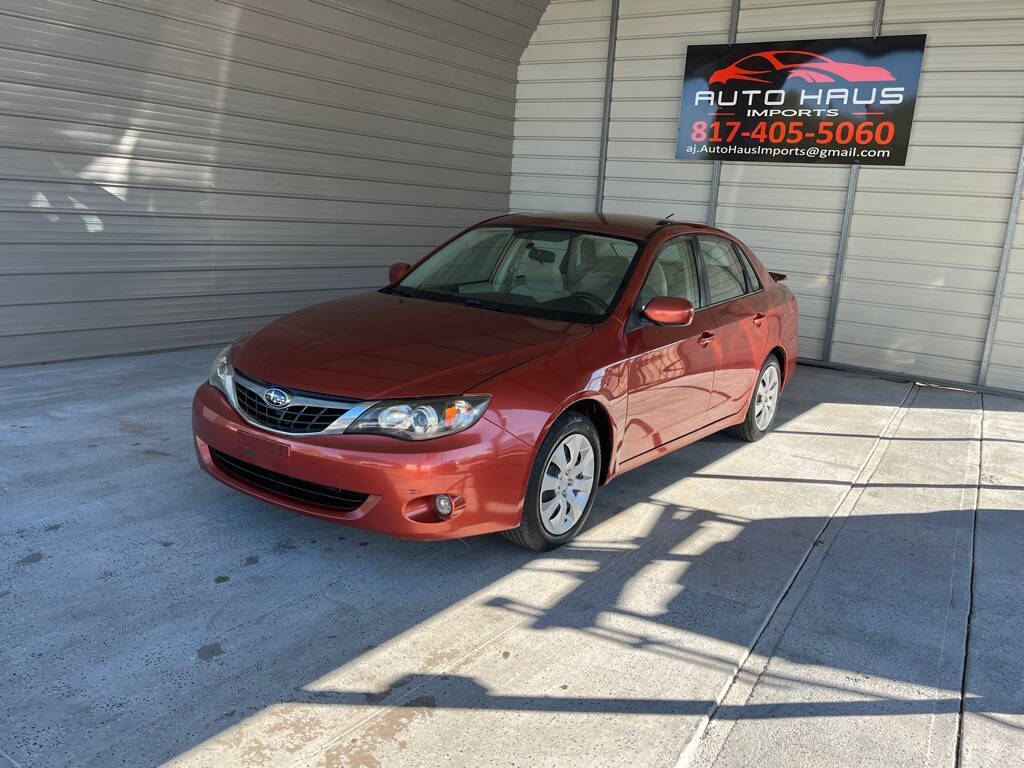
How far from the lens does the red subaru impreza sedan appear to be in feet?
10.8

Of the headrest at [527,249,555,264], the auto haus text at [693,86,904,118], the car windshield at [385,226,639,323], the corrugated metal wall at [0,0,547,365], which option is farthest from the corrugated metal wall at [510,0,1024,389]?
the headrest at [527,249,555,264]

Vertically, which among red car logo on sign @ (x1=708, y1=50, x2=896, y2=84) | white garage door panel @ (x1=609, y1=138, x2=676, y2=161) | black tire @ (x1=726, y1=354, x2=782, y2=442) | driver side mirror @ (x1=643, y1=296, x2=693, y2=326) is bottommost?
black tire @ (x1=726, y1=354, x2=782, y2=442)

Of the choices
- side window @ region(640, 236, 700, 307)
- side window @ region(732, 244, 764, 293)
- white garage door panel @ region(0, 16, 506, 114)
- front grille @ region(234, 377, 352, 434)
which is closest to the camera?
front grille @ region(234, 377, 352, 434)

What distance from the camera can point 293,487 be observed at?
3.49 meters

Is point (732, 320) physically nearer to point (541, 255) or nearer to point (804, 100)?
point (541, 255)

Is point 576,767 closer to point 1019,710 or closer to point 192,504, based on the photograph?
point 1019,710

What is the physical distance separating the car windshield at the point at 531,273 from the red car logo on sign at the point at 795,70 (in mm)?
5671

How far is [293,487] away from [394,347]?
2.42 feet

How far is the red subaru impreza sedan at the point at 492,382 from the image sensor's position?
3303 millimetres

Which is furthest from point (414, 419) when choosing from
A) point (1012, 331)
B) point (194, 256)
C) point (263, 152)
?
point (1012, 331)

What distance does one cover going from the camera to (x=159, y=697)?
2611 mm

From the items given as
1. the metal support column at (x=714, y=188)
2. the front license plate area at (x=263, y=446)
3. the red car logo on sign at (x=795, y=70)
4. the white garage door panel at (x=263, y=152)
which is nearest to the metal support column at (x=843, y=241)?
the red car logo on sign at (x=795, y=70)

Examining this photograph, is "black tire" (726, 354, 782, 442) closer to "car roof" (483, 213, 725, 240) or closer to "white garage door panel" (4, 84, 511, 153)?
"car roof" (483, 213, 725, 240)

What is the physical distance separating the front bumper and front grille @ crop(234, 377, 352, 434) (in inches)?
1.8
